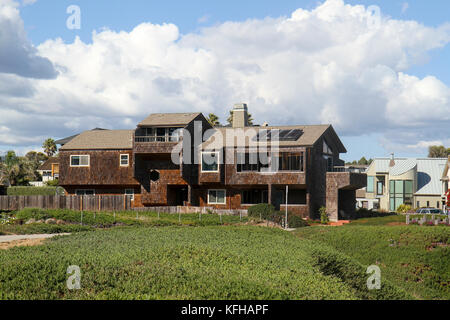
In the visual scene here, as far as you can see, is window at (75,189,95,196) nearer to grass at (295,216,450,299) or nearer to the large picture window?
grass at (295,216,450,299)

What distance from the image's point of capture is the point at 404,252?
26.4m

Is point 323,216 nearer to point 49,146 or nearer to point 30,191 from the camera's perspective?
point 30,191

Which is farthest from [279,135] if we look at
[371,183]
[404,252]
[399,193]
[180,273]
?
[180,273]

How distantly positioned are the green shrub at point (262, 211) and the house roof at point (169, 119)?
11.4 metres

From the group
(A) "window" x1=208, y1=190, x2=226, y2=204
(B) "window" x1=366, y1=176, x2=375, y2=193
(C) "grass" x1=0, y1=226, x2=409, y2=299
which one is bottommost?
(C) "grass" x1=0, y1=226, x2=409, y2=299

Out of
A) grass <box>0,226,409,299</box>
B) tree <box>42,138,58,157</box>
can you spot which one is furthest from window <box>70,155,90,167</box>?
tree <box>42,138,58,157</box>

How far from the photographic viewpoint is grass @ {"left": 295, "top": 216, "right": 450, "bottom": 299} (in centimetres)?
2294

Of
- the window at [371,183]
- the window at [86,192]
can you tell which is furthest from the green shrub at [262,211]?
the window at [371,183]

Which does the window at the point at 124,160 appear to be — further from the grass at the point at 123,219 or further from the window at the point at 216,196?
the grass at the point at 123,219

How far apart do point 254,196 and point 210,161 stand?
5454 mm

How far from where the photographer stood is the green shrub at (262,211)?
4284 cm

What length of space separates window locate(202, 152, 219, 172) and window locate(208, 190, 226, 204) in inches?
116
